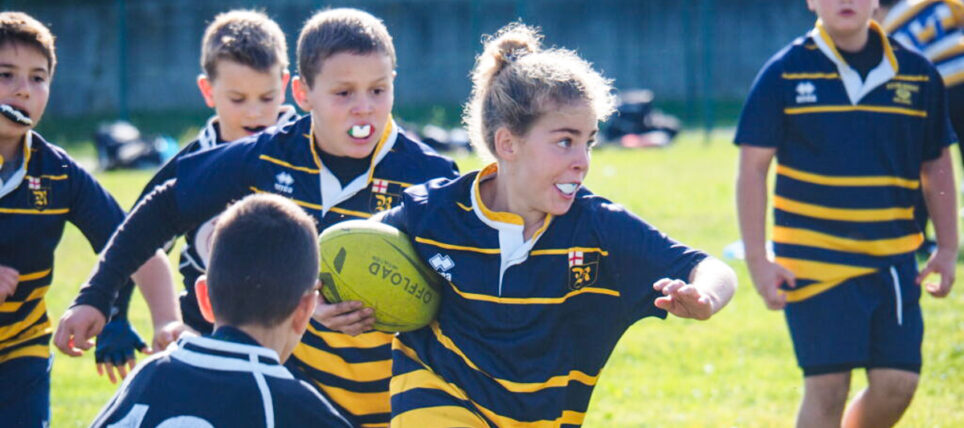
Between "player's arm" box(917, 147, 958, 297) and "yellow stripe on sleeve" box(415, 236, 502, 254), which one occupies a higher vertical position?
"yellow stripe on sleeve" box(415, 236, 502, 254)

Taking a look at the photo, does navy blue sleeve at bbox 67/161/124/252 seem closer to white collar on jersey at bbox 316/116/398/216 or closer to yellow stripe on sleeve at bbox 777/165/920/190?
white collar on jersey at bbox 316/116/398/216

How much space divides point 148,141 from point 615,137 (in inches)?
306

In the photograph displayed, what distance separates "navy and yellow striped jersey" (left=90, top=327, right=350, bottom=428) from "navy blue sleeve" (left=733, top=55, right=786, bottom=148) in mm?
2752

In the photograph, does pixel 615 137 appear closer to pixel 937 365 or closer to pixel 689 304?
pixel 937 365

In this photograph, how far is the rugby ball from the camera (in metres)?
3.94

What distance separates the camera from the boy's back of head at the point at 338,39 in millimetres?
4664

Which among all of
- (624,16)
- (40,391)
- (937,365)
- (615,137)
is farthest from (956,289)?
(624,16)

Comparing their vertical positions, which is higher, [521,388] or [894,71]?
[894,71]

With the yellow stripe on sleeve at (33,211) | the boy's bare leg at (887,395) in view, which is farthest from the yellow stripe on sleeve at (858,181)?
the yellow stripe on sleeve at (33,211)

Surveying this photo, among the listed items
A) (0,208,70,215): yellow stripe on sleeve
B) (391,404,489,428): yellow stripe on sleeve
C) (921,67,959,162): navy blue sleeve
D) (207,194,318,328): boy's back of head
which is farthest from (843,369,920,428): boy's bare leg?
(0,208,70,215): yellow stripe on sleeve

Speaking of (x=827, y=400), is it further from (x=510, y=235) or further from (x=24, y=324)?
(x=24, y=324)

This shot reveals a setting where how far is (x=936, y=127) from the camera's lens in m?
5.21

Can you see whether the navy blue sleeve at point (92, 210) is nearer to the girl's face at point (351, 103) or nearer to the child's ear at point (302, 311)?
the girl's face at point (351, 103)

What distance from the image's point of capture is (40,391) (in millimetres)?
4871
